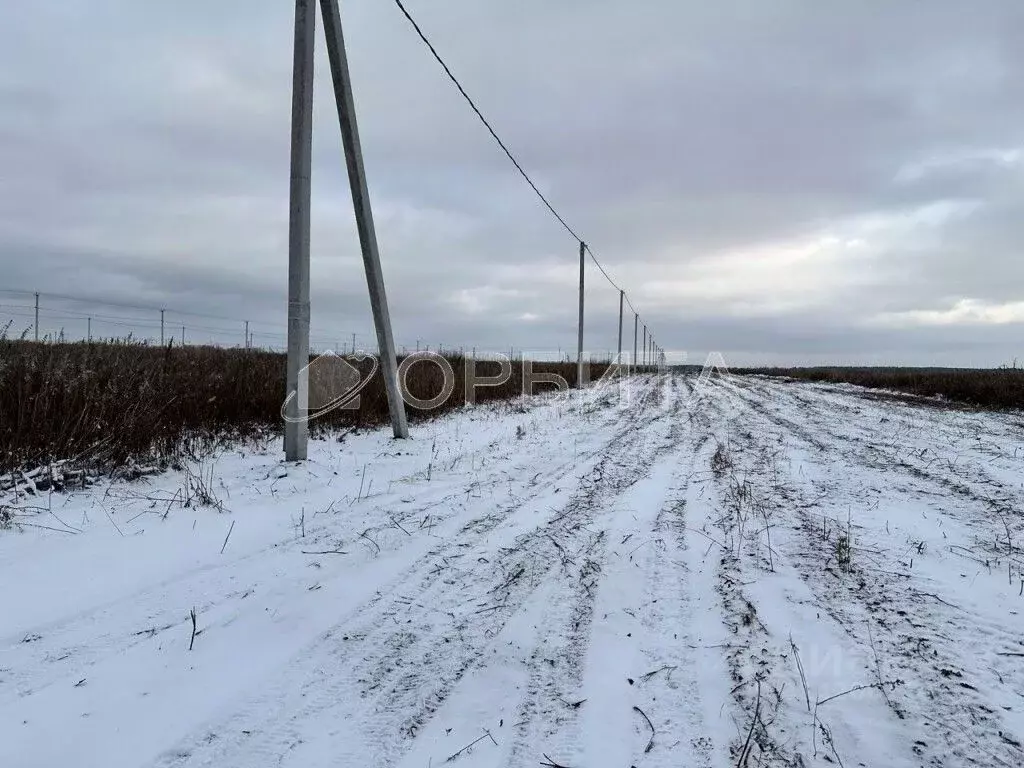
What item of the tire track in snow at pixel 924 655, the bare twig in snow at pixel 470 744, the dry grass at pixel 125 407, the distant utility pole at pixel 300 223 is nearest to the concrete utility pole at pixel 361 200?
the distant utility pole at pixel 300 223

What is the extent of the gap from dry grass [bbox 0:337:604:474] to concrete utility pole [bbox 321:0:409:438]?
1621 mm

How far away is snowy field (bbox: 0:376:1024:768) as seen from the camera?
5.72 ft

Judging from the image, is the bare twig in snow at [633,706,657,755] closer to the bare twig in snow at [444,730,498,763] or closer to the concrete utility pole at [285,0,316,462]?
the bare twig in snow at [444,730,498,763]

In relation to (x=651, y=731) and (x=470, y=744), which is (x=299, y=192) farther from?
(x=651, y=731)

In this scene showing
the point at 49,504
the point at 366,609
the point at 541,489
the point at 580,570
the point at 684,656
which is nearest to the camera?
the point at 684,656

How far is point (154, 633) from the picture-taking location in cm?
238

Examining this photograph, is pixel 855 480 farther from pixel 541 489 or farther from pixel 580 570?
pixel 580 570

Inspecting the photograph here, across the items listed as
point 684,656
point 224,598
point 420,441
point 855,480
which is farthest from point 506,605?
point 420,441

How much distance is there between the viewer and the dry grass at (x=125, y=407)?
4.56 metres

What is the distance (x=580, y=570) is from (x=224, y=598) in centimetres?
191

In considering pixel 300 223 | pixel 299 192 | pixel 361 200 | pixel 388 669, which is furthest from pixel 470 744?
pixel 361 200

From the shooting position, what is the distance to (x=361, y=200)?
23.5ft

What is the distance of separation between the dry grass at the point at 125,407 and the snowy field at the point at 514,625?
22.2 inches

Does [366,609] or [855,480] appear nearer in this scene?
[366,609]
